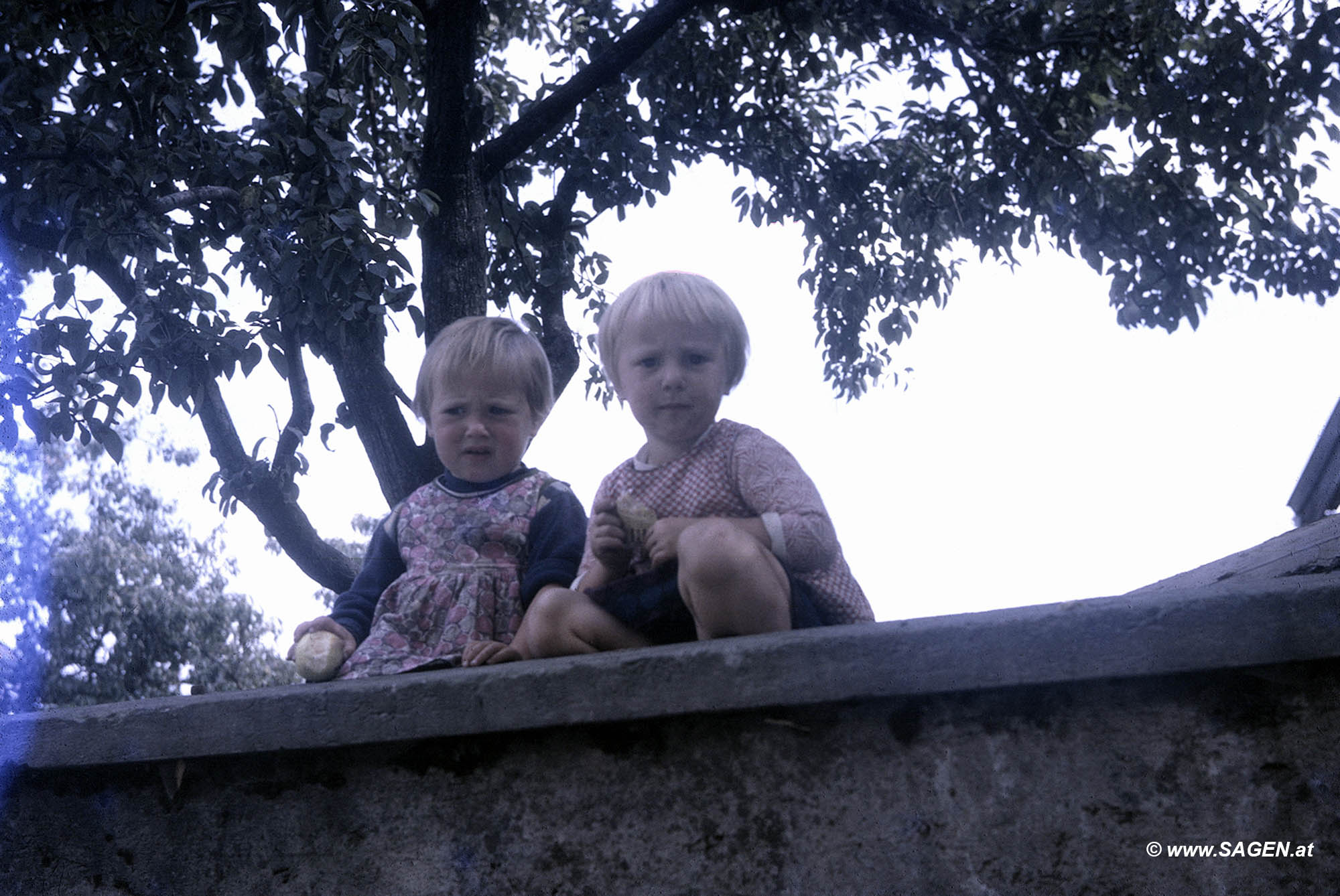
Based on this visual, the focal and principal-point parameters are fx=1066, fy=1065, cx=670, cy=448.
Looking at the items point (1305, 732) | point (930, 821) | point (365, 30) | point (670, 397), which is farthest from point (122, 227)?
point (1305, 732)

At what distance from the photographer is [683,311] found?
229 cm

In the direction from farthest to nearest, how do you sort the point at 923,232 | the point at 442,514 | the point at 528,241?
the point at 923,232 < the point at 528,241 < the point at 442,514

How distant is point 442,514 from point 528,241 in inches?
129

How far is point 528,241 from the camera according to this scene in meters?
5.63

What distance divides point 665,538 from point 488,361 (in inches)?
34.4

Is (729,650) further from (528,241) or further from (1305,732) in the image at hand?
(528,241)

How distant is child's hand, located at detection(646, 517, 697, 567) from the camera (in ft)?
6.46

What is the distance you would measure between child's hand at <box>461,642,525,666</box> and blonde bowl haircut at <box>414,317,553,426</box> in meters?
0.73

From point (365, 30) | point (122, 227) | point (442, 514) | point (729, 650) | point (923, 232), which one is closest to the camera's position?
point (729, 650)

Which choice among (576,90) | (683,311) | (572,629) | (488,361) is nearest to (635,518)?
(572,629)

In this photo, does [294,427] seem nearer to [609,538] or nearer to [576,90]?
[576,90]

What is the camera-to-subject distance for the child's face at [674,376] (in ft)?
7.50

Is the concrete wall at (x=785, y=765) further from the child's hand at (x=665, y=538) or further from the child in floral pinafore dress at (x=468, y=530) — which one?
the child in floral pinafore dress at (x=468, y=530)

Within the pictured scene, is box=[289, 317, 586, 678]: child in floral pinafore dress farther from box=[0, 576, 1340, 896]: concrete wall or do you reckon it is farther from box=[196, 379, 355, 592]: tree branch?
box=[196, 379, 355, 592]: tree branch
